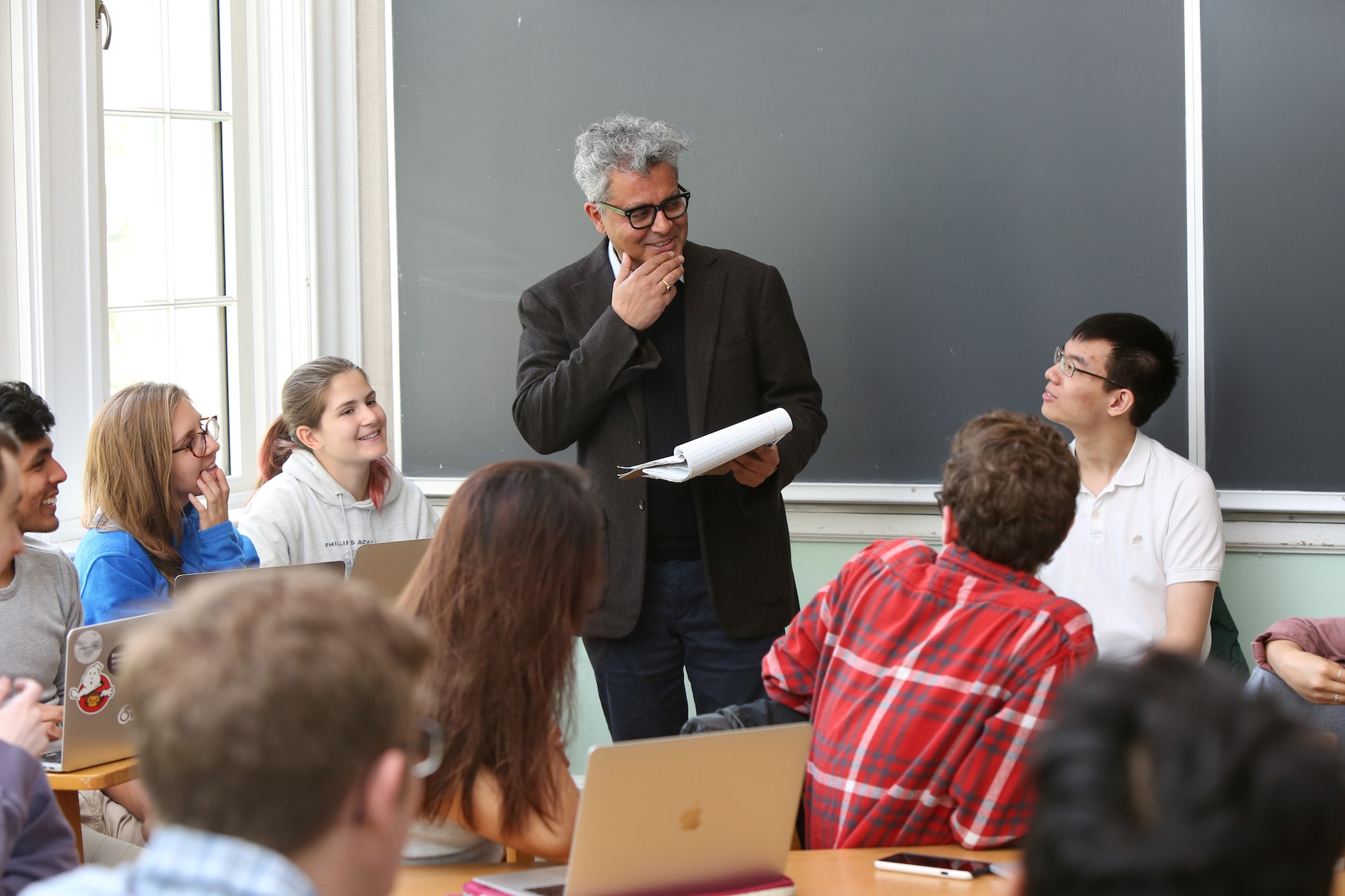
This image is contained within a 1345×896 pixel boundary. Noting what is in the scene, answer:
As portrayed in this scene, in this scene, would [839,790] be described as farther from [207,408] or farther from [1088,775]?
[207,408]

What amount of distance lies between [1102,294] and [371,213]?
2.06m

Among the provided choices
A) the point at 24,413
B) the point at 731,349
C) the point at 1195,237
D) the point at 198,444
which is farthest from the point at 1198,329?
the point at 24,413

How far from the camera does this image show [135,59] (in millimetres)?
3168

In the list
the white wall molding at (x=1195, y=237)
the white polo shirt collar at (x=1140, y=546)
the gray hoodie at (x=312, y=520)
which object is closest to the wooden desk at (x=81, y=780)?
the gray hoodie at (x=312, y=520)

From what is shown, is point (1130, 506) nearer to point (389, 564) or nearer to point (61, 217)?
point (389, 564)

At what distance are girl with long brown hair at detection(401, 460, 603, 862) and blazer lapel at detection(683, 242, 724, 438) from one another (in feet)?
3.33

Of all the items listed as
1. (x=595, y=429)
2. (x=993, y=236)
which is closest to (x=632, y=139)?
(x=595, y=429)

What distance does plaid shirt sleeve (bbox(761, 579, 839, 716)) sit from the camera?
1715 mm

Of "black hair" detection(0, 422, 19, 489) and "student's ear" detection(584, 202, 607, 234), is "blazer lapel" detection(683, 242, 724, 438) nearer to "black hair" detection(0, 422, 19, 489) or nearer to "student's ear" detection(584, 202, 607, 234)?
"student's ear" detection(584, 202, 607, 234)

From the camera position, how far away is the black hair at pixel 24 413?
2238 millimetres

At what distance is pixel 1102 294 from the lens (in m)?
2.98

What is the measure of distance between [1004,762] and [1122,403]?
1344 mm

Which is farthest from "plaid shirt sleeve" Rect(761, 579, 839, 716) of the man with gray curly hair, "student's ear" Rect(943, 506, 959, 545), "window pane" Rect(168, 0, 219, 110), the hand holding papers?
"window pane" Rect(168, 0, 219, 110)

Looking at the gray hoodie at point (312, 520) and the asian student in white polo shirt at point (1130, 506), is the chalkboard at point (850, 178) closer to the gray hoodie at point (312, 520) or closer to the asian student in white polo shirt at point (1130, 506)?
the asian student in white polo shirt at point (1130, 506)
